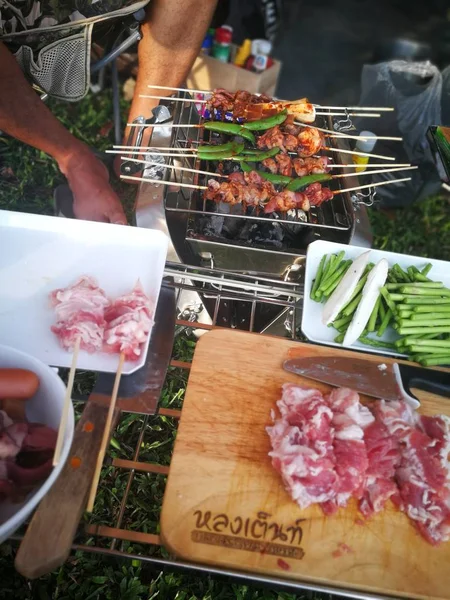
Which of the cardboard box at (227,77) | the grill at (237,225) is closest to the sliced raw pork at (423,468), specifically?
the grill at (237,225)

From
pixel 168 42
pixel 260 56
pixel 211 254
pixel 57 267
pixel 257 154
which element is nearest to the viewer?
pixel 57 267

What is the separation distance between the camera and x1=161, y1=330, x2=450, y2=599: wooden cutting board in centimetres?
195

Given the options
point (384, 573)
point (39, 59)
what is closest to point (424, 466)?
point (384, 573)

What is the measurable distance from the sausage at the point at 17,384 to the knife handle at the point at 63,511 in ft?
1.04

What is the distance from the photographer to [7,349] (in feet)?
6.78

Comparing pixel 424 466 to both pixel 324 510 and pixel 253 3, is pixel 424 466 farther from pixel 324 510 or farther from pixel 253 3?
pixel 253 3

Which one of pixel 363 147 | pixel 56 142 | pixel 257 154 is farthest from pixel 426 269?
pixel 56 142

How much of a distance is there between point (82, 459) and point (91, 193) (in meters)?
2.14

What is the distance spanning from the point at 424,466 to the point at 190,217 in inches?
80.3

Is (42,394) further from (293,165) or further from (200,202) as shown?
(293,165)

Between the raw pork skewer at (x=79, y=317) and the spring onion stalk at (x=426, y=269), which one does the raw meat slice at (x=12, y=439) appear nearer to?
the raw pork skewer at (x=79, y=317)

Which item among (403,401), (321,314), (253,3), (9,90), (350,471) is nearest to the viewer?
(350,471)

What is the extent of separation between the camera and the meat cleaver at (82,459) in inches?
69.7

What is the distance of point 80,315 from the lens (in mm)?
2369
